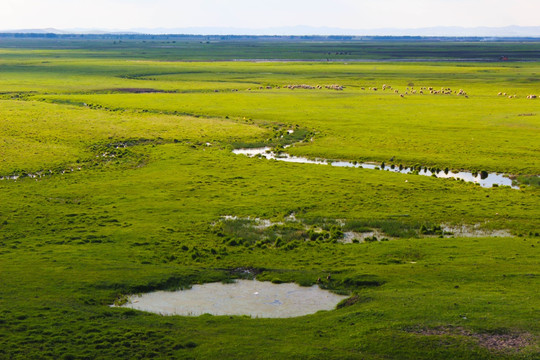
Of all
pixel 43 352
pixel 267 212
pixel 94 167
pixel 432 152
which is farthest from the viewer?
pixel 432 152

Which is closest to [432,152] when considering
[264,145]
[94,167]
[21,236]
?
[264,145]

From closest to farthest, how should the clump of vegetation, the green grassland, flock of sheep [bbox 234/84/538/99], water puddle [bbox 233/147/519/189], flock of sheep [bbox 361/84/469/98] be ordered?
the green grassland, the clump of vegetation, water puddle [bbox 233/147/519/189], flock of sheep [bbox 234/84/538/99], flock of sheep [bbox 361/84/469/98]

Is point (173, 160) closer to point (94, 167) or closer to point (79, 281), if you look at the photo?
point (94, 167)

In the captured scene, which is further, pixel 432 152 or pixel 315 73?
pixel 315 73

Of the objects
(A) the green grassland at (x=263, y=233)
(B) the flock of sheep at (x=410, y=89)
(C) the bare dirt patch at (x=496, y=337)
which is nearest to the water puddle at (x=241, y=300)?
(A) the green grassland at (x=263, y=233)

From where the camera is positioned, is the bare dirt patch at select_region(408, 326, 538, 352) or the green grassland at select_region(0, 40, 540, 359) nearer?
the bare dirt patch at select_region(408, 326, 538, 352)

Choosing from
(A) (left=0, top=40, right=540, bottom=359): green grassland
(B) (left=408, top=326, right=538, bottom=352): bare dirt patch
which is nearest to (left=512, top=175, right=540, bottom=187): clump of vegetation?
(A) (left=0, top=40, right=540, bottom=359): green grassland

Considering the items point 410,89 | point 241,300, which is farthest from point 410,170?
point 410,89

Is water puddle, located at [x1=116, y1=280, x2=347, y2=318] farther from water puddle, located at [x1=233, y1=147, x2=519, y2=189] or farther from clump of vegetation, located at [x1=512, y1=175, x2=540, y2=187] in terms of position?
clump of vegetation, located at [x1=512, y1=175, x2=540, y2=187]
